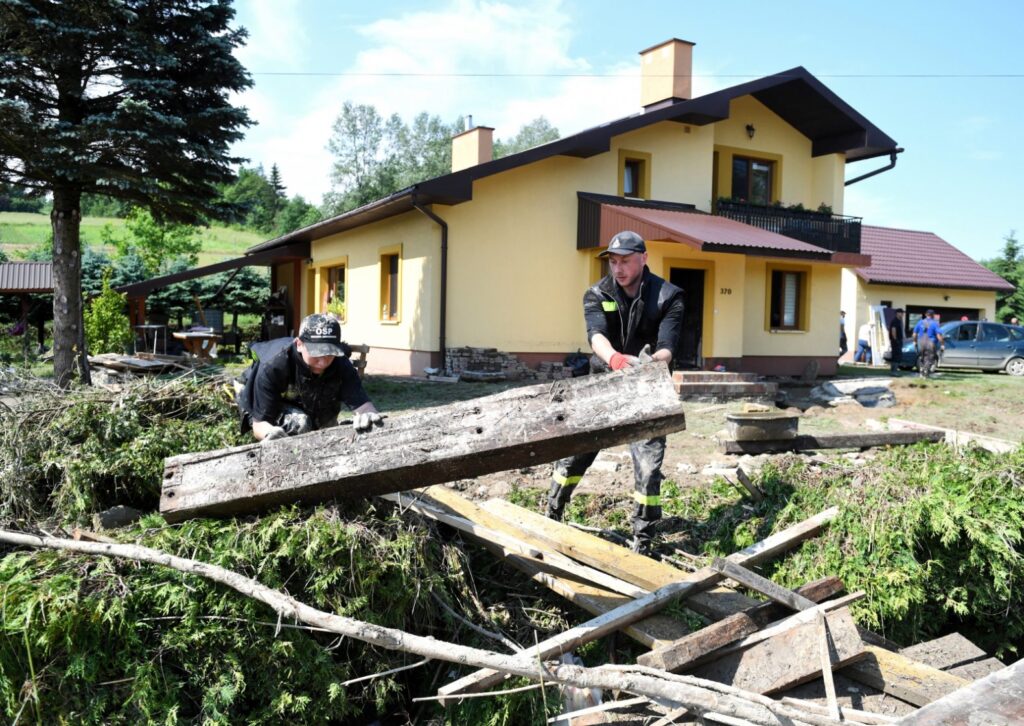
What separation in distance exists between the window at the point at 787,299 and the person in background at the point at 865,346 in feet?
27.3

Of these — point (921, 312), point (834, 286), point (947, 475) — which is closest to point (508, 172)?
point (834, 286)

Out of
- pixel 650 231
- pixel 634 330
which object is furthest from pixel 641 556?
pixel 650 231

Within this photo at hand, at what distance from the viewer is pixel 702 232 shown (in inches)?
547

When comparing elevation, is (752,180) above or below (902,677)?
above

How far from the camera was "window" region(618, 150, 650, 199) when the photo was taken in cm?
1595

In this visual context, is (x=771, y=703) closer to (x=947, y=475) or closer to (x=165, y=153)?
(x=947, y=475)

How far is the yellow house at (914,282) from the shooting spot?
26.2 meters

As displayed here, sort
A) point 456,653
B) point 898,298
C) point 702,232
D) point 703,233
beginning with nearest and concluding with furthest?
point 456,653
point 703,233
point 702,232
point 898,298

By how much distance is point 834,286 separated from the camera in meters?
17.7

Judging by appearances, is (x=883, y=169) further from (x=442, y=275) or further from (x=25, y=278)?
(x=25, y=278)

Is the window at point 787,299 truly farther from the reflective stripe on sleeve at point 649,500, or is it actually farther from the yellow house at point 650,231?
the reflective stripe on sleeve at point 649,500

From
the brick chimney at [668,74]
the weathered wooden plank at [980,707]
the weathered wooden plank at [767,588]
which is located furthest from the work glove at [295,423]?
the brick chimney at [668,74]

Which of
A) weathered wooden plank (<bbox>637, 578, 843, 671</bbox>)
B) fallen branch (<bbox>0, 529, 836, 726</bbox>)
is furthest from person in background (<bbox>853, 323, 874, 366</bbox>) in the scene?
fallen branch (<bbox>0, 529, 836, 726</bbox>)

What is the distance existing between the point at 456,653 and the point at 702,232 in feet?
40.9
